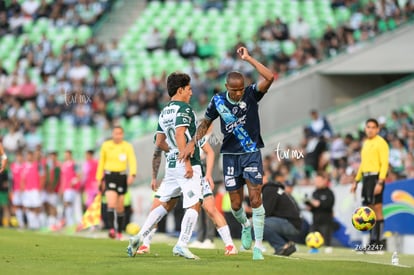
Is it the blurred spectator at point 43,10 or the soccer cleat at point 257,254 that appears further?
the blurred spectator at point 43,10

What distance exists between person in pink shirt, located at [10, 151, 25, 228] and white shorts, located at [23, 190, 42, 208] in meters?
0.33

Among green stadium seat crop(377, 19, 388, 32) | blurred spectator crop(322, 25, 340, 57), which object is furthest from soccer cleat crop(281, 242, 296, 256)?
green stadium seat crop(377, 19, 388, 32)

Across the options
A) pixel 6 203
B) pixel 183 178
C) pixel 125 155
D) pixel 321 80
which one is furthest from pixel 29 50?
pixel 183 178

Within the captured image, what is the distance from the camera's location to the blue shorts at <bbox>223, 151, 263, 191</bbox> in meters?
14.4

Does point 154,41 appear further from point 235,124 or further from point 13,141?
point 235,124

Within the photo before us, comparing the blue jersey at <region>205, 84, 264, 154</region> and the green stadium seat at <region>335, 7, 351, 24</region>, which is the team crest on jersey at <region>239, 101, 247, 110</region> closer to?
the blue jersey at <region>205, 84, 264, 154</region>

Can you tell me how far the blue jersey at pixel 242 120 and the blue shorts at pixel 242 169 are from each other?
9cm

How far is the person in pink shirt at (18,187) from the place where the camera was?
31.3 meters

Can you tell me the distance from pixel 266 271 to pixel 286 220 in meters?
5.50

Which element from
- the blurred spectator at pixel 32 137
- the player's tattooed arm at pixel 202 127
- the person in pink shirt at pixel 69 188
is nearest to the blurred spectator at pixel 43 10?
the blurred spectator at pixel 32 137

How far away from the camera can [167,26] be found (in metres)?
39.2

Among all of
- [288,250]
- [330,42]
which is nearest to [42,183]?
[330,42]

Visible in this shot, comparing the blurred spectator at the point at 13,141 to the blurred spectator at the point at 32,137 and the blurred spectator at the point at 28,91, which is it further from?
the blurred spectator at the point at 28,91

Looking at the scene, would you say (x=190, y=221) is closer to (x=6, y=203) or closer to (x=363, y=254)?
(x=363, y=254)
